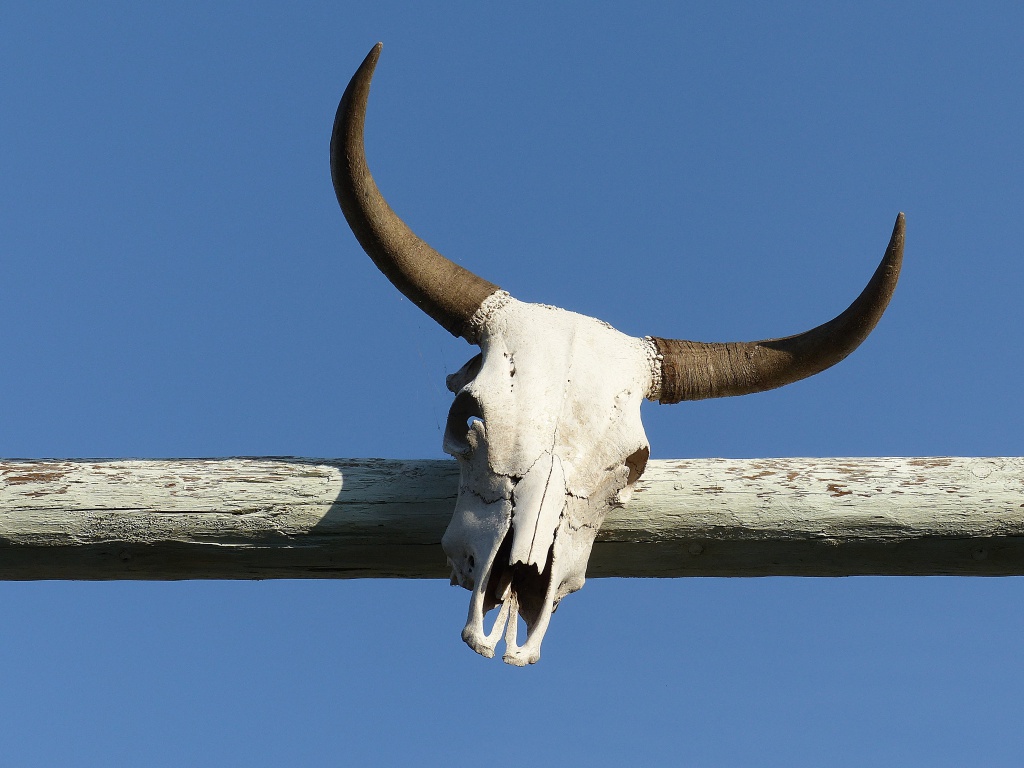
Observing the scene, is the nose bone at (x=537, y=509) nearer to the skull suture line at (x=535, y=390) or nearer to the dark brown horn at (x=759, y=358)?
the skull suture line at (x=535, y=390)

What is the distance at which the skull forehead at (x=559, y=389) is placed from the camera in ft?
11.4

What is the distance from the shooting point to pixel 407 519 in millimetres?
3732

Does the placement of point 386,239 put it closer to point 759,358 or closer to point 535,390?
point 535,390

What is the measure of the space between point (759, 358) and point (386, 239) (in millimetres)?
1254

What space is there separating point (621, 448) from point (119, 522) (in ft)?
4.90

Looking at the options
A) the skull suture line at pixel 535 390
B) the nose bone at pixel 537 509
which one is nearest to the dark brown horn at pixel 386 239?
the skull suture line at pixel 535 390

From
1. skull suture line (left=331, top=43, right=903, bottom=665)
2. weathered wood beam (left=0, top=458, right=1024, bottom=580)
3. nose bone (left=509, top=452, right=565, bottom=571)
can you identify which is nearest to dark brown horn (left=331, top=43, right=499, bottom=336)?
skull suture line (left=331, top=43, right=903, bottom=665)

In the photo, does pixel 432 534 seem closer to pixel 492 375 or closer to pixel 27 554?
pixel 492 375

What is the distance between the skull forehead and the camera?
3469 millimetres

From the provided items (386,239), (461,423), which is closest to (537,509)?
(461,423)

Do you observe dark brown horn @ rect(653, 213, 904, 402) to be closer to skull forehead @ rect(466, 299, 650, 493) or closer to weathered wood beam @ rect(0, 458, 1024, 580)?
skull forehead @ rect(466, 299, 650, 493)

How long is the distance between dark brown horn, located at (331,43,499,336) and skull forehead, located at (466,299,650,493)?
125 mm

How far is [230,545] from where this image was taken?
12.2 ft

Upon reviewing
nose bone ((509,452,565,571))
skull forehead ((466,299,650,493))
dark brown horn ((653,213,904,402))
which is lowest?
nose bone ((509,452,565,571))
